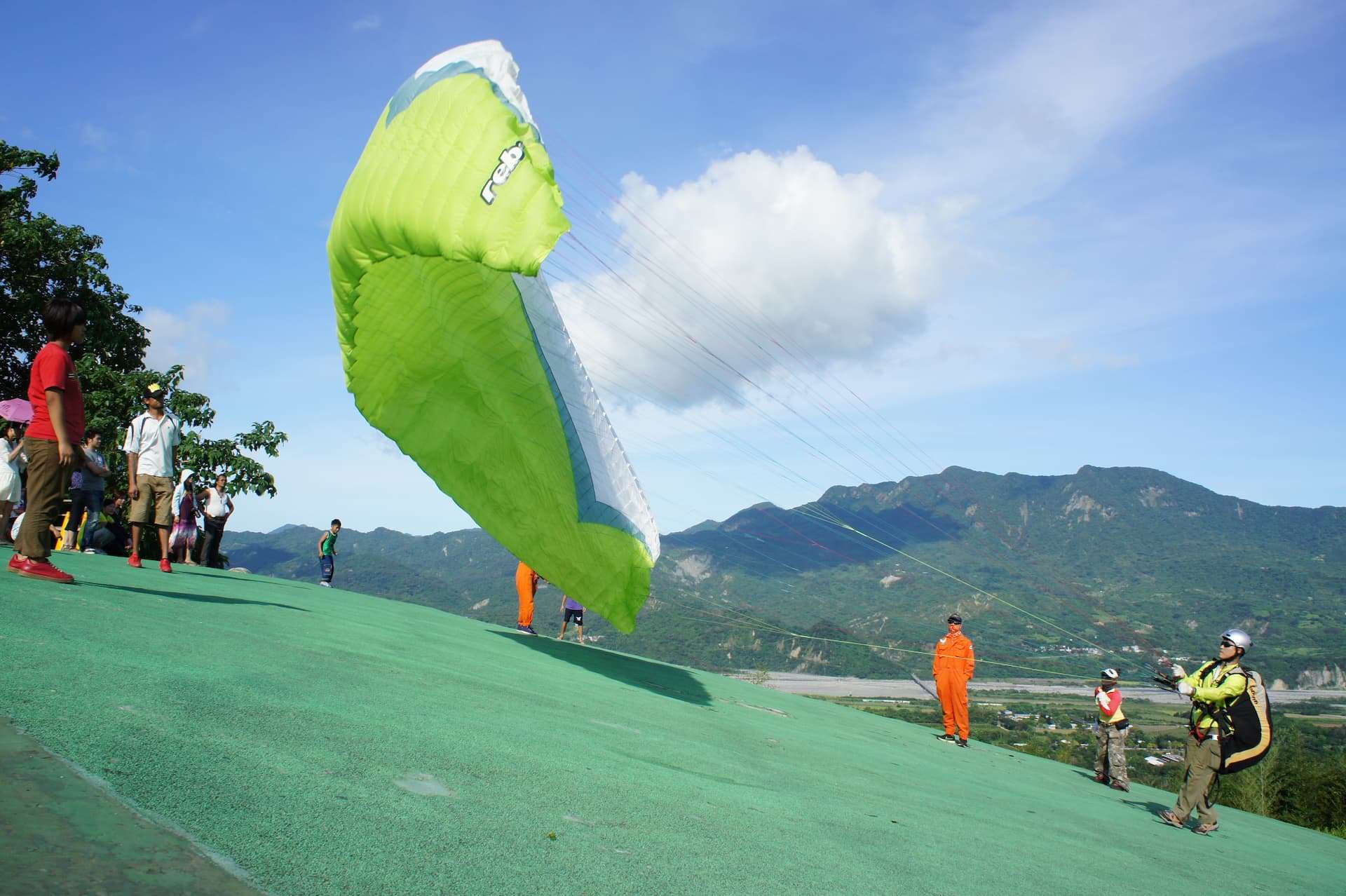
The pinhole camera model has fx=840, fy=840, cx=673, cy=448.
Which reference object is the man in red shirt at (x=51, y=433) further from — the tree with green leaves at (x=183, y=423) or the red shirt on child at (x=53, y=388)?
the tree with green leaves at (x=183, y=423)

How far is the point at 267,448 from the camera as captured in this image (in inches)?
806

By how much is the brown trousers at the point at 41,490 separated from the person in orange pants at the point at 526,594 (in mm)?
5637

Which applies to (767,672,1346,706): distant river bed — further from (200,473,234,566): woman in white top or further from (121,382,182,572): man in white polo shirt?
(121,382,182,572): man in white polo shirt

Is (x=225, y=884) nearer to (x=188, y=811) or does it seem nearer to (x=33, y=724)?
(x=188, y=811)

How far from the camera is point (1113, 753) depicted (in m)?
9.45

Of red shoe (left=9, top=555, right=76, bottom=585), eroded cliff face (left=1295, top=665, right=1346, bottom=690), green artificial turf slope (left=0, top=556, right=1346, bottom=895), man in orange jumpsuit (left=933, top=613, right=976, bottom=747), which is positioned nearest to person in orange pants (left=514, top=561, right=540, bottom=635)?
green artificial turf slope (left=0, top=556, right=1346, bottom=895)

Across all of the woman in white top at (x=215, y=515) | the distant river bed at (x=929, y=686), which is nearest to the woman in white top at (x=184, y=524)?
the woman in white top at (x=215, y=515)

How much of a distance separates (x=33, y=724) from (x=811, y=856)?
7.40 ft

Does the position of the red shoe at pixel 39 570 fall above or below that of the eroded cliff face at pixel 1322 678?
below

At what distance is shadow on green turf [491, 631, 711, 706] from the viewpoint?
720 centimetres

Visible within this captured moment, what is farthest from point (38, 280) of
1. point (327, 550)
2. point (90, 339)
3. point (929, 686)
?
point (929, 686)

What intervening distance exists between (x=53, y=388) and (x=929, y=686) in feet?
372

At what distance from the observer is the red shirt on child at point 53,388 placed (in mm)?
4555

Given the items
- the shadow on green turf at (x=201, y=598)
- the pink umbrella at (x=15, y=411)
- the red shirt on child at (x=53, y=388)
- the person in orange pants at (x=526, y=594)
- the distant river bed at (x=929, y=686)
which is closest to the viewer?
the red shirt on child at (x=53, y=388)
